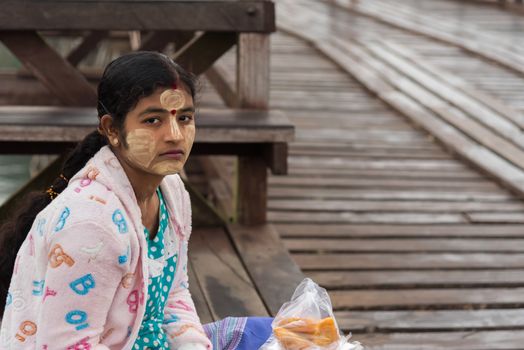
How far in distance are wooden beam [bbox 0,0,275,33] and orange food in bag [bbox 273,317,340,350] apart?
5.85 feet

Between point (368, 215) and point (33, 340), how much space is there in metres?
2.76

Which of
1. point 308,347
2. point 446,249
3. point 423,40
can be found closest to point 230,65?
point 423,40

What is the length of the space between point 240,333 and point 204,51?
1.84m

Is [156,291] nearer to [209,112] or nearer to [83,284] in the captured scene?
[83,284]

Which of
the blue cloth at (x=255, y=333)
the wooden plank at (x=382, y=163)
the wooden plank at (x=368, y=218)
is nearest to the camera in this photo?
the blue cloth at (x=255, y=333)

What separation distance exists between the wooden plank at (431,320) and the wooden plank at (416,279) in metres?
0.25

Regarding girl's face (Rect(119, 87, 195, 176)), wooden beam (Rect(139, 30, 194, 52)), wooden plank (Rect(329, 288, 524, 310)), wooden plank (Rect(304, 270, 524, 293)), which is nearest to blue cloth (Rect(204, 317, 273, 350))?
girl's face (Rect(119, 87, 195, 176))

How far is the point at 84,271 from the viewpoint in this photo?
1741mm

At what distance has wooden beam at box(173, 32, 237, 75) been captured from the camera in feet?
12.6

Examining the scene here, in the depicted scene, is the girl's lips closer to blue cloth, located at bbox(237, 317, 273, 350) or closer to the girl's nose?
the girl's nose

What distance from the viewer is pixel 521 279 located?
3.66 meters

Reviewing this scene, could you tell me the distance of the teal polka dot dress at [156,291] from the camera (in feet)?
6.61

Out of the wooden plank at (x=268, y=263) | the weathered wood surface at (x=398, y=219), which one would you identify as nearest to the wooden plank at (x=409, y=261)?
the weathered wood surface at (x=398, y=219)

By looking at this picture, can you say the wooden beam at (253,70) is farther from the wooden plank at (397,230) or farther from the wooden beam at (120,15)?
the wooden plank at (397,230)
